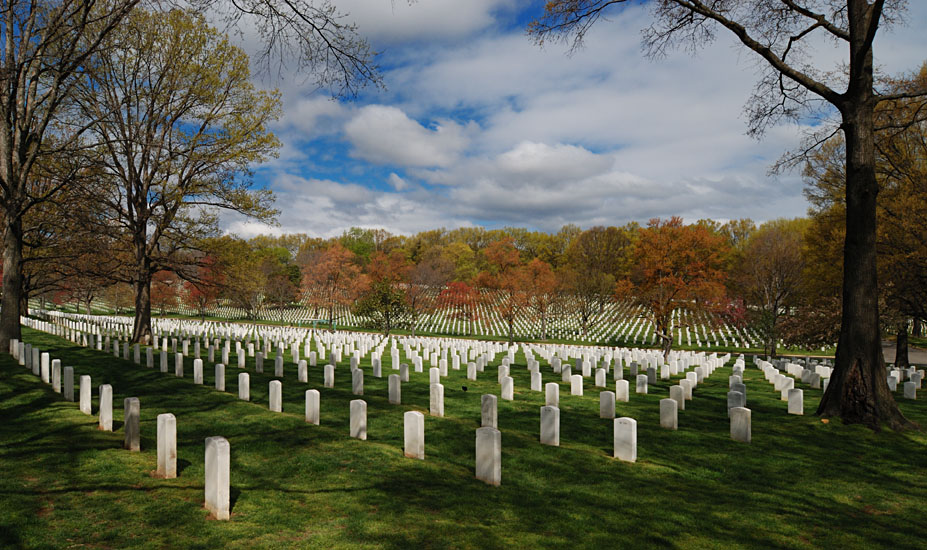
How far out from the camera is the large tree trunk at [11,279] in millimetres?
14492

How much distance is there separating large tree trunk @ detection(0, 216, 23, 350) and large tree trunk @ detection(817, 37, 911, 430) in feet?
67.4

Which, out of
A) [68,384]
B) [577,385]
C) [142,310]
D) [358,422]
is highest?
[142,310]

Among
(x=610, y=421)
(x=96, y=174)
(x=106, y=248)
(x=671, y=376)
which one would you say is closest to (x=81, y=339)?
(x=106, y=248)

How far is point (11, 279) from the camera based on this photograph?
14.6 meters

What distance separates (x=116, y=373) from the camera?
1398cm

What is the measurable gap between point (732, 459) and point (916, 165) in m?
23.1

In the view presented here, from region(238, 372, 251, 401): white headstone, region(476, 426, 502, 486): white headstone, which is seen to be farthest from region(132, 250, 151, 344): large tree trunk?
region(476, 426, 502, 486): white headstone

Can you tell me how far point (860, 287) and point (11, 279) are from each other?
2116 cm

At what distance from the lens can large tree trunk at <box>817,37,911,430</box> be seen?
30.4 ft

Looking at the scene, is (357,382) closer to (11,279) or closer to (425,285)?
(11,279)

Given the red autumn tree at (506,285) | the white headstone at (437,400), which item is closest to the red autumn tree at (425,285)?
the red autumn tree at (506,285)

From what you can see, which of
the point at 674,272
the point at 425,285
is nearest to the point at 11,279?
the point at 674,272

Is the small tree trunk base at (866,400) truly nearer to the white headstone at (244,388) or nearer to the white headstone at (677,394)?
the white headstone at (677,394)

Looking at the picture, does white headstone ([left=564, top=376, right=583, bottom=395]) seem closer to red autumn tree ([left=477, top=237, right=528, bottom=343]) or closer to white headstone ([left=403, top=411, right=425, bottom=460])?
white headstone ([left=403, top=411, right=425, bottom=460])
